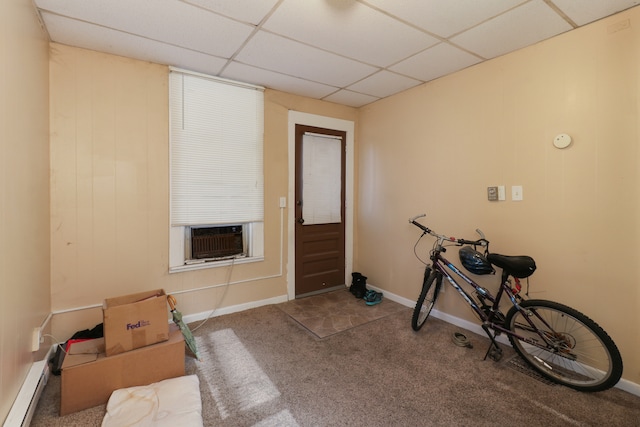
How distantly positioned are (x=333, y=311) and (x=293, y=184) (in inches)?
62.0

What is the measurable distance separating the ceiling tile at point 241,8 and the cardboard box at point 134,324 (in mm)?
1994

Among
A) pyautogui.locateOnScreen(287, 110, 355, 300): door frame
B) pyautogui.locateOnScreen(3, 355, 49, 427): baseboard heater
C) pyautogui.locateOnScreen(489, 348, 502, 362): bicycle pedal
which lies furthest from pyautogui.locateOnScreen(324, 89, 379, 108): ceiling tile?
pyautogui.locateOnScreen(3, 355, 49, 427): baseboard heater

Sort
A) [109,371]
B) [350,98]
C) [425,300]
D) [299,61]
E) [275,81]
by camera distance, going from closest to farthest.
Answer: [109,371]
[299,61]
[425,300]
[275,81]
[350,98]

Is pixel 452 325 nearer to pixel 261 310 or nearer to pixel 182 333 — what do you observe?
pixel 261 310

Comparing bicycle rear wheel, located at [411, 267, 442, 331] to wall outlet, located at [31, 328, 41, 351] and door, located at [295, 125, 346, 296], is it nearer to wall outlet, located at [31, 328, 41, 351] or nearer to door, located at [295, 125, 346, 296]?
door, located at [295, 125, 346, 296]

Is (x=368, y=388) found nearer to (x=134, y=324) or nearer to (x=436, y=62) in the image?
(x=134, y=324)

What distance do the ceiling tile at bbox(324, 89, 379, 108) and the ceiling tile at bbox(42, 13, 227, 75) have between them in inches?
55.0

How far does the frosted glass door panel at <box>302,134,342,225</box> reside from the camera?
12.0 ft

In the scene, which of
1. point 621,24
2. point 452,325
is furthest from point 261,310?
point 621,24

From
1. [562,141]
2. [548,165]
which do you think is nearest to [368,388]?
[548,165]

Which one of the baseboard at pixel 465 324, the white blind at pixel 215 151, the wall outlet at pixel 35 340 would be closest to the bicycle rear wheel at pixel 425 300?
the baseboard at pixel 465 324

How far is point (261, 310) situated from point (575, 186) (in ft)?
10.1

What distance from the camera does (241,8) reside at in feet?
6.15

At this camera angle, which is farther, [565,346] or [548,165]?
[548,165]
